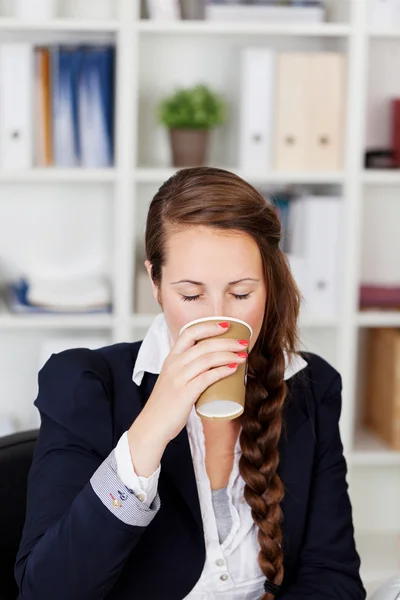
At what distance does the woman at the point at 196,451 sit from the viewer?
1.27m

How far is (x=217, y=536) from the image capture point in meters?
1.51

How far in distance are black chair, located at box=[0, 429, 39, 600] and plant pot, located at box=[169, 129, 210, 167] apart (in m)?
1.65

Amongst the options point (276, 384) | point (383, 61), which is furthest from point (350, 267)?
point (276, 384)

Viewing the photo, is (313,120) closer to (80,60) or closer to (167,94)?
(167,94)

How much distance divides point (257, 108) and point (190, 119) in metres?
0.21

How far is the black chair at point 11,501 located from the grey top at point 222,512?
0.30 metres

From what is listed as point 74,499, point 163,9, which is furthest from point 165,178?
point 74,499

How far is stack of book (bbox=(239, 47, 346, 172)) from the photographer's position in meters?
2.97

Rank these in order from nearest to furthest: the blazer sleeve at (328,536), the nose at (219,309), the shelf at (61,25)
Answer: the nose at (219,309) < the blazer sleeve at (328,536) < the shelf at (61,25)

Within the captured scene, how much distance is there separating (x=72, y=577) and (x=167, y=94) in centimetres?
216

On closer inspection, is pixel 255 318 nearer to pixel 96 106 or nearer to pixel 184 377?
pixel 184 377

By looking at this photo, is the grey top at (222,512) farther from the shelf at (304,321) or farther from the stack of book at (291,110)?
the stack of book at (291,110)

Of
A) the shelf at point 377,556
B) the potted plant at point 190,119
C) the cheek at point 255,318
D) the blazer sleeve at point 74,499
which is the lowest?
the shelf at point 377,556

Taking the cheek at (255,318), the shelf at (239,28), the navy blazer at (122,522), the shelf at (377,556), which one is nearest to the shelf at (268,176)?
the shelf at (239,28)
